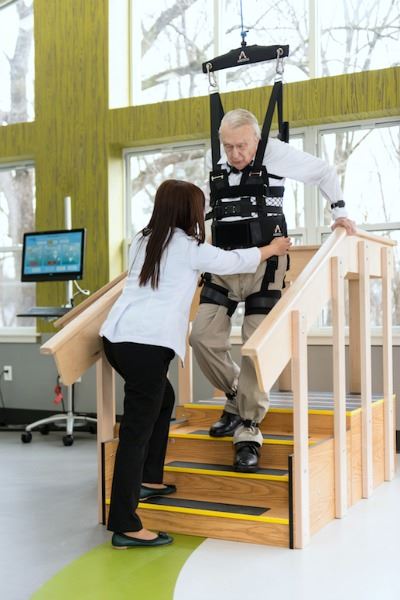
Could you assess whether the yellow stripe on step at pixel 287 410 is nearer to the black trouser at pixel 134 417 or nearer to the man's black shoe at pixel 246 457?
the man's black shoe at pixel 246 457

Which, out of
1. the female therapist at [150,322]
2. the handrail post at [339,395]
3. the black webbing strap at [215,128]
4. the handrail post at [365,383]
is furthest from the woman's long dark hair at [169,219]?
the handrail post at [365,383]

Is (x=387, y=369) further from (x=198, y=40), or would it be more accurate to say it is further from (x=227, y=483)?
(x=198, y=40)

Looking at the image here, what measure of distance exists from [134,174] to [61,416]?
201cm

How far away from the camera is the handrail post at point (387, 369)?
4.21m

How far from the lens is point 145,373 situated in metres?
2.87

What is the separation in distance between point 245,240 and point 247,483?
1003mm

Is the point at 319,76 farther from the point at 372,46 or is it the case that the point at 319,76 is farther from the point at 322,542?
the point at 322,542

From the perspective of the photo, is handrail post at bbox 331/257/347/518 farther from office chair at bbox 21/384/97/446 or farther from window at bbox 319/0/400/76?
office chair at bbox 21/384/97/446

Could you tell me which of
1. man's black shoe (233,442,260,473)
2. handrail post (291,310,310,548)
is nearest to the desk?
man's black shoe (233,442,260,473)

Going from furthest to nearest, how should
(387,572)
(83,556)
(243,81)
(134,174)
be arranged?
(134,174), (243,81), (83,556), (387,572)

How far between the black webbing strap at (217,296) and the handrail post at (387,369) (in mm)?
1204

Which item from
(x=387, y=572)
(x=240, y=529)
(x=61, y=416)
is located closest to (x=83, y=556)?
(x=240, y=529)

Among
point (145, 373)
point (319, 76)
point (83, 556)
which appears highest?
point (319, 76)

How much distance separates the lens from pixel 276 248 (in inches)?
128
